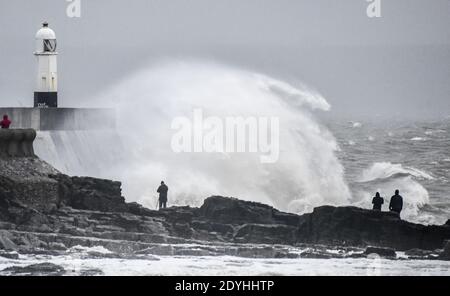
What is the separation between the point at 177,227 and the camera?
82.5 feet

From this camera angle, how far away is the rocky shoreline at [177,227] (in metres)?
24.4

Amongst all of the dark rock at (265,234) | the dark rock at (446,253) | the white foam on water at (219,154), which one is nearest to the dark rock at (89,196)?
the dark rock at (265,234)

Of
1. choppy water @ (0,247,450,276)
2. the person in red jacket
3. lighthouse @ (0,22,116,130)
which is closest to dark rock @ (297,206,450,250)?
choppy water @ (0,247,450,276)

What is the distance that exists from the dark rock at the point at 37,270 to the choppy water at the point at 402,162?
30.5ft

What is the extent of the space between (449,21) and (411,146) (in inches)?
1082

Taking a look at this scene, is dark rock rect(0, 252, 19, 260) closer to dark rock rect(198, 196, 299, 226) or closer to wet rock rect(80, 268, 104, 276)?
wet rock rect(80, 268, 104, 276)

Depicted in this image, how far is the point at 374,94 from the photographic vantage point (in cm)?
8019

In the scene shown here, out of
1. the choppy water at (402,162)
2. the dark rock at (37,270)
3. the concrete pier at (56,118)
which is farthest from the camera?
the choppy water at (402,162)

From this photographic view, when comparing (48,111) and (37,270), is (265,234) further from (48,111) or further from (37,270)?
(48,111)

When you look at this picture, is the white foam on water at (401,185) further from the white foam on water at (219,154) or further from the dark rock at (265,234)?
the dark rock at (265,234)

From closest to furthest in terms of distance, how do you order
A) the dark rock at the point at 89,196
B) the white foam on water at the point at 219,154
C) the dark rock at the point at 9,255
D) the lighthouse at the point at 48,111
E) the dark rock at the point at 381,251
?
the dark rock at the point at 9,255 < the dark rock at the point at 381,251 < the dark rock at the point at 89,196 < the lighthouse at the point at 48,111 < the white foam on water at the point at 219,154

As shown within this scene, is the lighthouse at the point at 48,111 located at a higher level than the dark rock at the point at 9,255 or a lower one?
higher

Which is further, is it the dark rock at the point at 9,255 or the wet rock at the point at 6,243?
the wet rock at the point at 6,243
